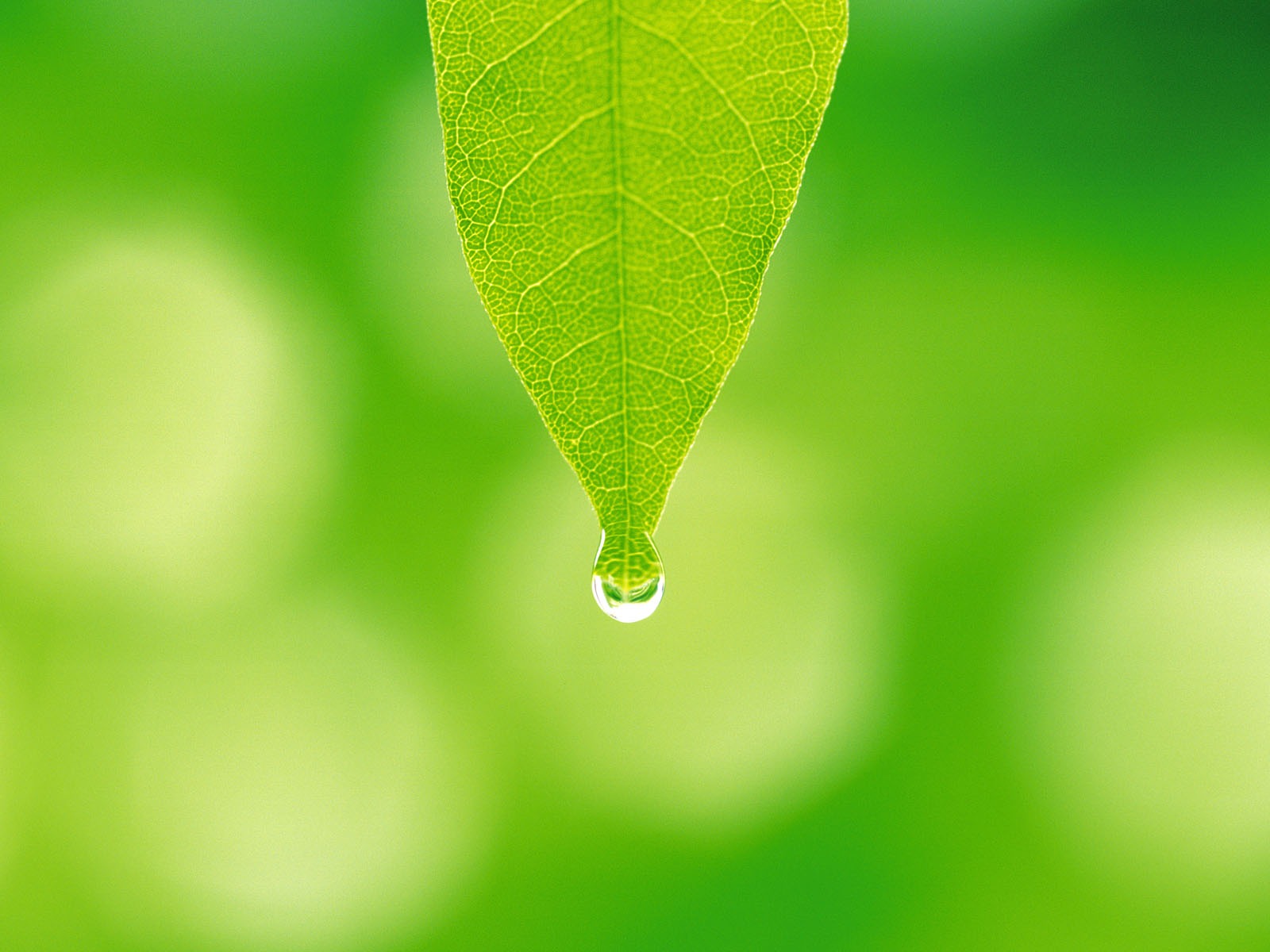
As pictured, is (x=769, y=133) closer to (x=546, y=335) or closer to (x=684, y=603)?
(x=546, y=335)

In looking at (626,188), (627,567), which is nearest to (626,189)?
(626,188)

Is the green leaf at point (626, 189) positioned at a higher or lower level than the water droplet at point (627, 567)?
higher

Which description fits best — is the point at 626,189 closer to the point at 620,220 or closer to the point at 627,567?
the point at 620,220

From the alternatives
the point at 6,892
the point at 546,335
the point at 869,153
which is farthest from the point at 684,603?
the point at 546,335

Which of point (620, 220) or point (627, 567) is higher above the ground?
point (620, 220)

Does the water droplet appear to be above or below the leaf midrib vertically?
below

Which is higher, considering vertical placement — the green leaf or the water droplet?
the green leaf
